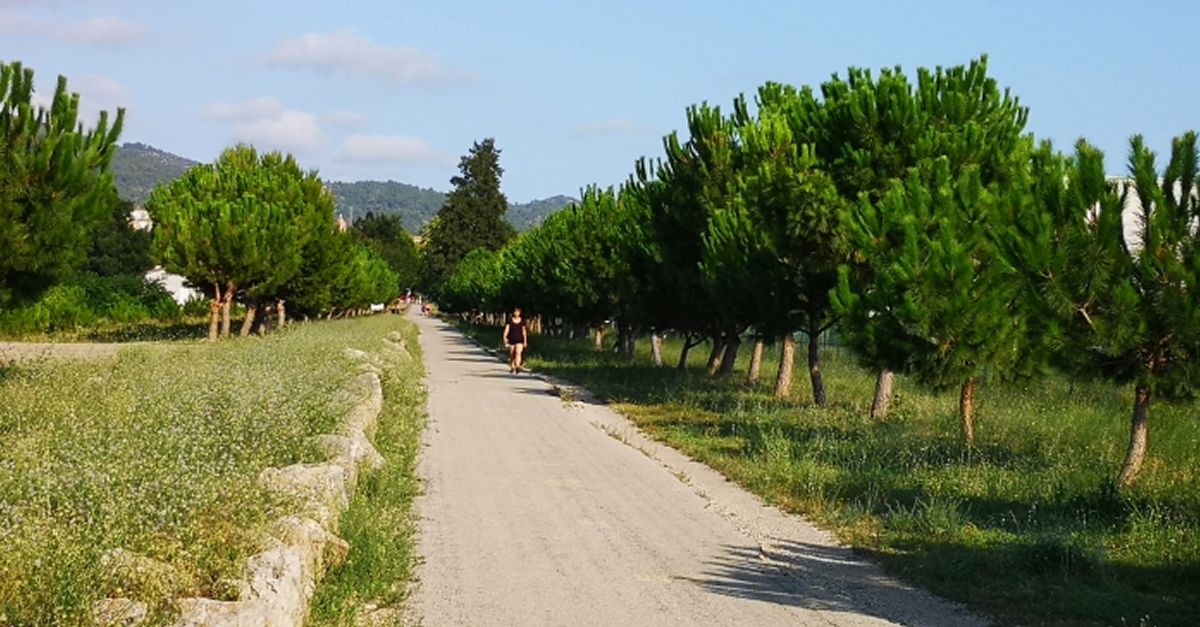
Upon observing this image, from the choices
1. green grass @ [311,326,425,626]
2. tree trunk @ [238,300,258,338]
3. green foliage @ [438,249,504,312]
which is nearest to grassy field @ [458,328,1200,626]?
green grass @ [311,326,425,626]

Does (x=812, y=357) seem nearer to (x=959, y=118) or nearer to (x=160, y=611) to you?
(x=959, y=118)

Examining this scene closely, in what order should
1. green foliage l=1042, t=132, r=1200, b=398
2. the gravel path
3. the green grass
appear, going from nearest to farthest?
the green grass < the gravel path < green foliage l=1042, t=132, r=1200, b=398

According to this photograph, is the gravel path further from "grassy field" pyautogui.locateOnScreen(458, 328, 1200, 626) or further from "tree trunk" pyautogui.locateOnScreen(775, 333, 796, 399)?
"tree trunk" pyautogui.locateOnScreen(775, 333, 796, 399)

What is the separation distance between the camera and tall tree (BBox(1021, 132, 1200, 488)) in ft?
38.5

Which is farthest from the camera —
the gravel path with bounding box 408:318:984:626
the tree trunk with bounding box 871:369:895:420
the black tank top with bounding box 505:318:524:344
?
the black tank top with bounding box 505:318:524:344

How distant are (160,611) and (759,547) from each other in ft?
19.6

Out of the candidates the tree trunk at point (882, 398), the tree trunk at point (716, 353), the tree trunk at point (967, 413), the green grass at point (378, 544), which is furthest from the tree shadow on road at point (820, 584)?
the tree trunk at point (716, 353)

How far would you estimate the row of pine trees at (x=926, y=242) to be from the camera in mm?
12039

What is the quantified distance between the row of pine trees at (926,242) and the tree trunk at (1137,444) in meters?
0.03

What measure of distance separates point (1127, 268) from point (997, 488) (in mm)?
2566

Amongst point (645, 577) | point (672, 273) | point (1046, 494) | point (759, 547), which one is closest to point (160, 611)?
point (645, 577)

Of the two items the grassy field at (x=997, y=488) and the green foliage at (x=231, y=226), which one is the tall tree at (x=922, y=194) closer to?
the grassy field at (x=997, y=488)

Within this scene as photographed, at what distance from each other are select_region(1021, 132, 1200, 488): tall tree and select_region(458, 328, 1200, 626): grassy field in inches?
49.9

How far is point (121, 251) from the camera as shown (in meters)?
100
